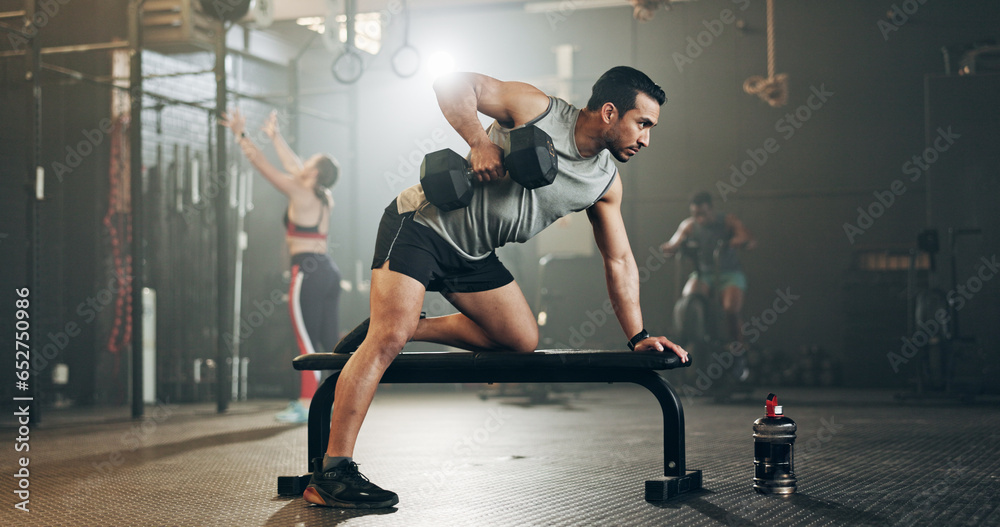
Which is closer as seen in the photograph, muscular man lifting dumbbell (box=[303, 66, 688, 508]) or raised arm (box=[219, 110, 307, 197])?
muscular man lifting dumbbell (box=[303, 66, 688, 508])

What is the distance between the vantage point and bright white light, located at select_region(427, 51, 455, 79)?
25.6 feet

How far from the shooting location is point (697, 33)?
809 centimetres

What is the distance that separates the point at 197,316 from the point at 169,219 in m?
0.71

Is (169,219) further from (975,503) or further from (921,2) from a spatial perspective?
(921,2)

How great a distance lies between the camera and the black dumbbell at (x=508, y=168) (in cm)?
207
